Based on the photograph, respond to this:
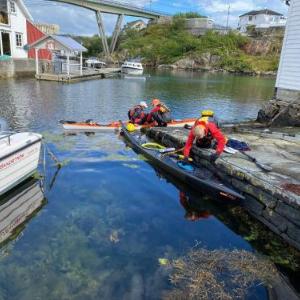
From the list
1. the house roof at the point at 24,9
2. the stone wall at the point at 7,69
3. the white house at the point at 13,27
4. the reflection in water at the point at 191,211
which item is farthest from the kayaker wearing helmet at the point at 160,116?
the house roof at the point at 24,9

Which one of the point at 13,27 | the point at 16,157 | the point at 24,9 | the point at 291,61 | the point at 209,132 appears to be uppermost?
the point at 24,9

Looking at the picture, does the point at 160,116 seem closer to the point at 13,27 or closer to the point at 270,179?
the point at 270,179

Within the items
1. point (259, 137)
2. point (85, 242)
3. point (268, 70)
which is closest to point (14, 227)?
point (85, 242)

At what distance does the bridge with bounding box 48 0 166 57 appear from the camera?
242 ft

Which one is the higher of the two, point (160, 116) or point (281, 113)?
point (281, 113)

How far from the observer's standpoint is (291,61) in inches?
606

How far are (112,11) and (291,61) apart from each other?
Answer: 7567 cm

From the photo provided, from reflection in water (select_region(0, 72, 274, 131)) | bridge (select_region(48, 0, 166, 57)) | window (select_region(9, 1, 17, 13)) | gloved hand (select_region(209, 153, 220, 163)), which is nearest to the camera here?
gloved hand (select_region(209, 153, 220, 163))

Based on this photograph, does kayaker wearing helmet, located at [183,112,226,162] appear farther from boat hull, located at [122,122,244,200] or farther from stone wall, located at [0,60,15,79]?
stone wall, located at [0,60,15,79]

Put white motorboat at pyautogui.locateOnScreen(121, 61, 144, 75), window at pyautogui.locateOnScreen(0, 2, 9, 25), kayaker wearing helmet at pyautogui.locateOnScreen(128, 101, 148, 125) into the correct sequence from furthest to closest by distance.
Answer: white motorboat at pyautogui.locateOnScreen(121, 61, 144, 75)
window at pyautogui.locateOnScreen(0, 2, 9, 25)
kayaker wearing helmet at pyautogui.locateOnScreen(128, 101, 148, 125)

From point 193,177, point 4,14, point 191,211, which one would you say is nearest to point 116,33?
point 4,14

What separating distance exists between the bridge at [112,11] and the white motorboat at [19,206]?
222ft

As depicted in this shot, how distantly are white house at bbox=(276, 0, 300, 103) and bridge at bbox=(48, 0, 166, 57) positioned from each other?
62.1 metres

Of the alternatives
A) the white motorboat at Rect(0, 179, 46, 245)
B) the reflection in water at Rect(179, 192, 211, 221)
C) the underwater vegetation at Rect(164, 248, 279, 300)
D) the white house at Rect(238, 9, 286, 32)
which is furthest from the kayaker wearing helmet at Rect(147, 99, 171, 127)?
the white house at Rect(238, 9, 286, 32)
